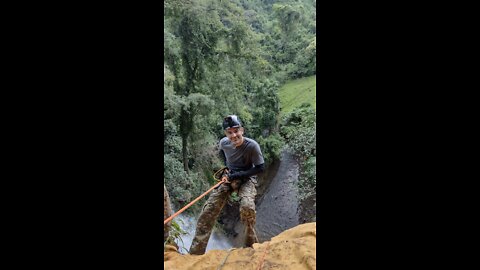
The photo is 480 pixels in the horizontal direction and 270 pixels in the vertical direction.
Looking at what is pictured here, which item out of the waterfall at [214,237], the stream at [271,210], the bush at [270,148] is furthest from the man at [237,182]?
the bush at [270,148]

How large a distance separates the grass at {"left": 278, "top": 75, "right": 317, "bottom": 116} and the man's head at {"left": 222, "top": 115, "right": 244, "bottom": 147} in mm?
11700

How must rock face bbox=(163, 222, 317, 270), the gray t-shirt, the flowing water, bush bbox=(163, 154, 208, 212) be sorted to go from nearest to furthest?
rock face bbox=(163, 222, 317, 270)
the gray t-shirt
bush bbox=(163, 154, 208, 212)
the flowing water

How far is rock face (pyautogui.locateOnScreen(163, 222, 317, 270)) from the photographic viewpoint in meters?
2.49

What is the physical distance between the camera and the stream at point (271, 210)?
11.4 m

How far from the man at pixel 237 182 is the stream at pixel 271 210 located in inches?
259

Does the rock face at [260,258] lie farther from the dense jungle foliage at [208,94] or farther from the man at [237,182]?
the dense jungle foliage at [208,94]

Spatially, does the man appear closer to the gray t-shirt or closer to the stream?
the gray t-shirt

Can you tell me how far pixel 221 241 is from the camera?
37.1 ft

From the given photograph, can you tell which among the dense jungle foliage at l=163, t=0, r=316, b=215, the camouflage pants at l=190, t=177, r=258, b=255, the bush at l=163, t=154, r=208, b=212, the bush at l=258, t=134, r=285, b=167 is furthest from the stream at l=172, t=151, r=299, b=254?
the camouflage pants at l=190, t=177, r=258, b=255

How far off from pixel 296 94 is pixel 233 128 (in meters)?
13.8
